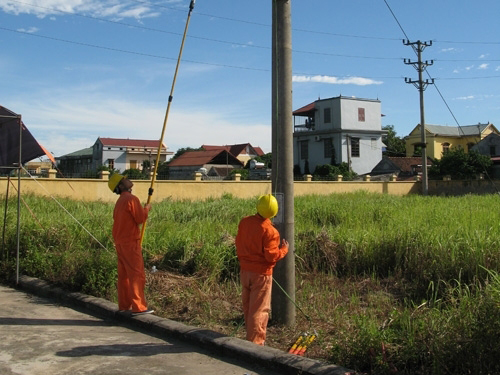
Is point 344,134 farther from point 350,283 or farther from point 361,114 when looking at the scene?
point 350,283

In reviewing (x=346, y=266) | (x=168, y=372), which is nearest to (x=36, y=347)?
(x=168, y=372)

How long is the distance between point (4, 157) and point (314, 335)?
6467mm

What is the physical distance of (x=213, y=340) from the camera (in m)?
5.19

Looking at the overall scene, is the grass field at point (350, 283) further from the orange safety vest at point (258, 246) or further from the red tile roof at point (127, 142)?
the red tile roof at point (127, 142)

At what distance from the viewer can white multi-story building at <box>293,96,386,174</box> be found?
55312mm

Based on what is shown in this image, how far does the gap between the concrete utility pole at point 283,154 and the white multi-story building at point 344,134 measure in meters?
49.5

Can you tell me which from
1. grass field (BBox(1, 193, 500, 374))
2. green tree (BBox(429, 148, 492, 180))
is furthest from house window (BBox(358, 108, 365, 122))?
grass field (BBox(1, 193, 500, 374))

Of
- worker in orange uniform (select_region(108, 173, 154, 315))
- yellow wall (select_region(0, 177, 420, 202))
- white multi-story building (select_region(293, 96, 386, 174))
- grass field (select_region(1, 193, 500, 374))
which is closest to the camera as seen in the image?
grass field (select_region(1, 193, 500, 374))

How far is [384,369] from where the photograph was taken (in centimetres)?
412

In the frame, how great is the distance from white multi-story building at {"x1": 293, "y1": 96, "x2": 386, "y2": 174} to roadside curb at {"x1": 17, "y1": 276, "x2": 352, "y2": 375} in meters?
49.5

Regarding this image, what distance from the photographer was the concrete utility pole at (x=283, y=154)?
5.95 meters

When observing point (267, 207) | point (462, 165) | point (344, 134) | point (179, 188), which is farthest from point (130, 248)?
point (344, 134)

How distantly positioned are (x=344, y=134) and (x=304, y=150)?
5729mm

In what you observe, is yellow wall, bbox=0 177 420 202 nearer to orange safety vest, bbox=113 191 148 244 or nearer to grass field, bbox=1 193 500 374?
grass field, bbox=1 193 500 374
